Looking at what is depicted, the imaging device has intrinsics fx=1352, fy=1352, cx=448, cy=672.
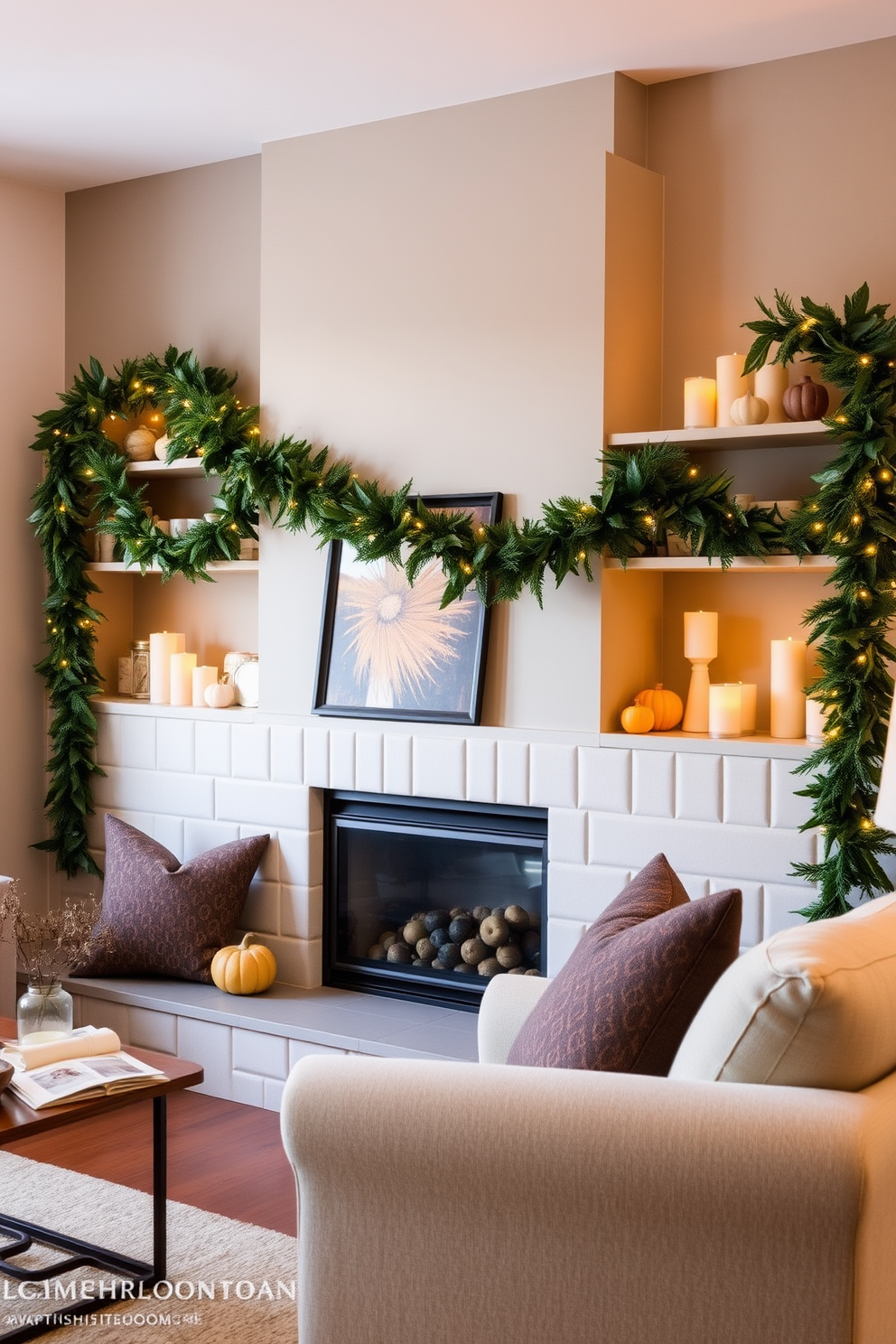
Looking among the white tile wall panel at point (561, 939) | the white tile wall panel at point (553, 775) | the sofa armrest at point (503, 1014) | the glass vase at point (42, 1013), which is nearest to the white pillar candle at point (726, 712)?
the white tile wall panel at point (553, 775)

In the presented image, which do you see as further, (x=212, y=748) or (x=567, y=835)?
(x=212, y=748)

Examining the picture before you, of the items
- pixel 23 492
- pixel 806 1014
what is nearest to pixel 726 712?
pixel 806 1014

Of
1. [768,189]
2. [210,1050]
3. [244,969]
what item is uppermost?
[768,189]

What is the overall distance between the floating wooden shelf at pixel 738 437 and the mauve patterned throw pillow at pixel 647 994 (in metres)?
1.65

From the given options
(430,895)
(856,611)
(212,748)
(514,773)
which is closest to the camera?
(856,611)

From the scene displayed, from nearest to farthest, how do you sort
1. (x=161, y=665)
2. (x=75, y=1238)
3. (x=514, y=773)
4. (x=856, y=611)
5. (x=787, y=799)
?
(x=75, y=1238) → (x=856, y=611) → (x=787, y=799) → (x=514, y=773) → (x=161, y=665)

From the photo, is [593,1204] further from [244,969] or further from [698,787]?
[244,969]

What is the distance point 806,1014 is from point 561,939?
80.2 inches

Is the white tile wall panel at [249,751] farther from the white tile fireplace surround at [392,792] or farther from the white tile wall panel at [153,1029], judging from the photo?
the white tile wall panel at [153,1029]

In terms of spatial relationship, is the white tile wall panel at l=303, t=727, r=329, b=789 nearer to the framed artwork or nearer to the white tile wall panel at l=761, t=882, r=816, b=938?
the framed artwork

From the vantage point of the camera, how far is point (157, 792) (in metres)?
4.41

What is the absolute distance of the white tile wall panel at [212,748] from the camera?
13.8 ft

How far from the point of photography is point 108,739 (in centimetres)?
454

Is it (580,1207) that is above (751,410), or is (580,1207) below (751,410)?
below
